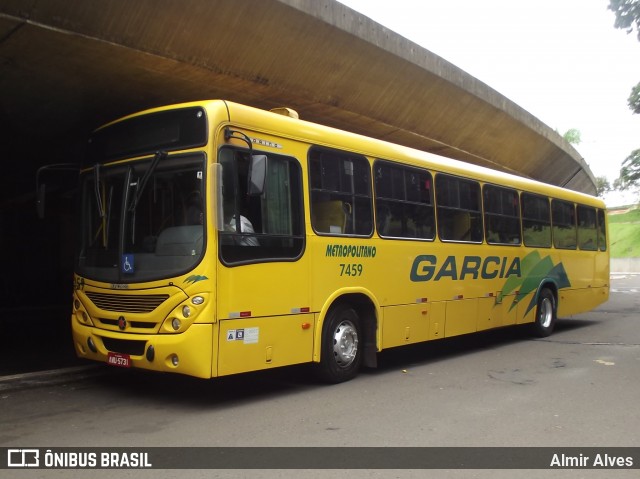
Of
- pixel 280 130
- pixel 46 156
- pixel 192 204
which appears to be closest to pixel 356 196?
pixel 280 130

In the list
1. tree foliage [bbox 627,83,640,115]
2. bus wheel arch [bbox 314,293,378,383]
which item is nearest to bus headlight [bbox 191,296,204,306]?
bus wheel arch [bbox 314,293,378,383]

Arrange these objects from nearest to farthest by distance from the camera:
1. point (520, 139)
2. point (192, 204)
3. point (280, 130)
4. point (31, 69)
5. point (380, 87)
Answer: point (192, 204) < point (280, 130) < point (31, 69) < point (380, 87) < point (520, 139)

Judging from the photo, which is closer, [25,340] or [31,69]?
[31,69]

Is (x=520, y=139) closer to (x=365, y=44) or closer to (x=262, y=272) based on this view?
(x=365, y=44)

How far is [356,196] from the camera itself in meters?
7.87

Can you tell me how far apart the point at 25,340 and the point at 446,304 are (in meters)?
7.99

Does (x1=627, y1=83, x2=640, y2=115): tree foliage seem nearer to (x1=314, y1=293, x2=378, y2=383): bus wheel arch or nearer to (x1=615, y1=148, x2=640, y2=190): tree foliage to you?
(x1=615, y1=148, x2=640, y2=190): tree foliage

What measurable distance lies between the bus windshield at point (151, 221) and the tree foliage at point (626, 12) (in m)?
11.1

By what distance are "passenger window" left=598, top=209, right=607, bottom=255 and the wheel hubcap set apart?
9.77 meters

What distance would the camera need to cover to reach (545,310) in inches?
503

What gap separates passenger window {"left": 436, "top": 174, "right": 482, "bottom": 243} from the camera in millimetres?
9469

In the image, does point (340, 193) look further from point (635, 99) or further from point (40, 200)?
point (635, 99)

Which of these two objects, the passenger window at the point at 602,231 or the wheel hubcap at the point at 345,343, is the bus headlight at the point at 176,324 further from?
the passenger window at the point at 602,231

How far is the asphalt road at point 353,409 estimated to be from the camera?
5.27m
